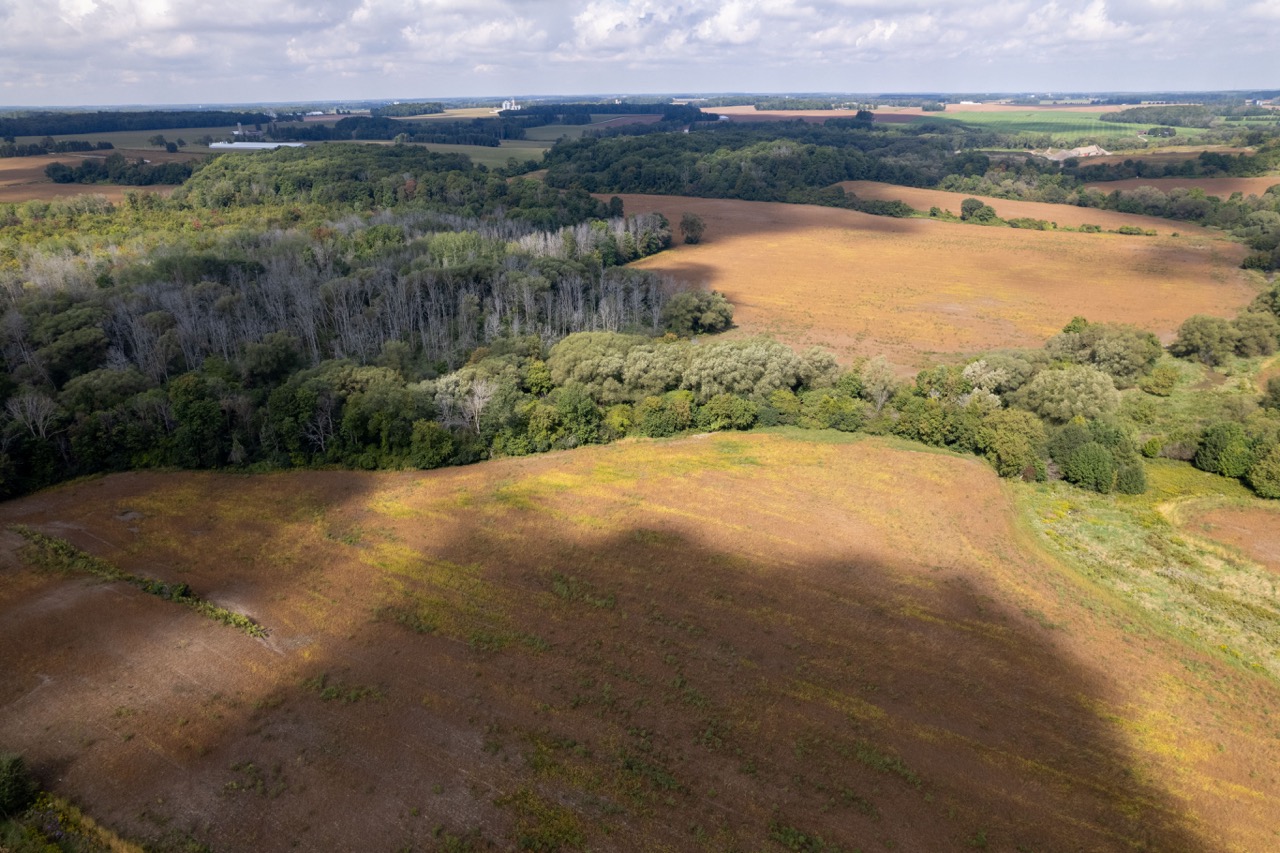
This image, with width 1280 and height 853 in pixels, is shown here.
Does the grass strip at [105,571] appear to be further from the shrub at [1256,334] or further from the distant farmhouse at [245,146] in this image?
the distant farmhouse at [245,146]

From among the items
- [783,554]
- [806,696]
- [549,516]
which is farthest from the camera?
[549,516]

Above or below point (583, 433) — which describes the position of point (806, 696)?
below

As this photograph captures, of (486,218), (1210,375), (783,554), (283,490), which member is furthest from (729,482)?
(486,218)

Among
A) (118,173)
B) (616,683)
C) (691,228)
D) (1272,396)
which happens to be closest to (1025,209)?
(691,228)

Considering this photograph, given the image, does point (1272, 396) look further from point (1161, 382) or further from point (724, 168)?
point (724, 168)

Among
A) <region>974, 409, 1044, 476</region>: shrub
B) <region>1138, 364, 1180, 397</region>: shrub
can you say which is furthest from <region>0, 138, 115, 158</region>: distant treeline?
<region>1138, 364, 1180, 397</region>: shrub

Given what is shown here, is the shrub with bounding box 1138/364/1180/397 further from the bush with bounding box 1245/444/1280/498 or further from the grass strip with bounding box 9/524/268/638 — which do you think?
the grass strip with bounding box 9/524/268/638

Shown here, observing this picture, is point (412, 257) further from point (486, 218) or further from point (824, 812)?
point (824, 812)
